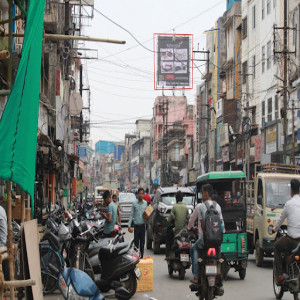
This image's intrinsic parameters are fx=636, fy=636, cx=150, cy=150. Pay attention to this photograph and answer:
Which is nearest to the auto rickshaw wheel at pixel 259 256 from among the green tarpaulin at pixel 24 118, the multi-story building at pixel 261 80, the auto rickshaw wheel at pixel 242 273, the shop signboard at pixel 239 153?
the auto rickshaw wheel at pixel 242 273

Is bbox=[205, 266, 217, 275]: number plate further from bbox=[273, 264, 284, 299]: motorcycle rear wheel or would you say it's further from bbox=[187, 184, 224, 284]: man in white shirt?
bbox=[273, 264, 284, 299]: motorcycle rear wheel

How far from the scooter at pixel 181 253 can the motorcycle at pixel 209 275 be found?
3.38m

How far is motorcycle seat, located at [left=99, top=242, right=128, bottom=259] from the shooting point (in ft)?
36.1

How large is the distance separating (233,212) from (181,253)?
2.14 metres

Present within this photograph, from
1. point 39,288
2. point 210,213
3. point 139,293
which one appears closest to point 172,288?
point 139,293

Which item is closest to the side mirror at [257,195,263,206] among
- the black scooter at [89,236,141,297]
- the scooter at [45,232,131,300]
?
the black scooter at [89,236,141,297]

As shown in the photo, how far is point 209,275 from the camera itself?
10.1 m

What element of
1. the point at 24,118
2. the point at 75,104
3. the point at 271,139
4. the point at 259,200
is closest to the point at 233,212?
the point at 259,200

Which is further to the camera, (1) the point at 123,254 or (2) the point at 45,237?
(2) the point at 45,237

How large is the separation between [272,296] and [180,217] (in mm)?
3699

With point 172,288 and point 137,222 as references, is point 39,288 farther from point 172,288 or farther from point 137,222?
point 137,222

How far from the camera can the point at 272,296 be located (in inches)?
461

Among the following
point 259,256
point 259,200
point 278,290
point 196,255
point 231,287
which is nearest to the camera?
point 196,255

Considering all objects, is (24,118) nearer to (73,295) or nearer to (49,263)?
(73,295)
